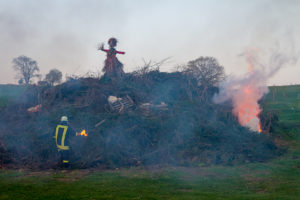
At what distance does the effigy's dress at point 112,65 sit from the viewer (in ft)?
51.8

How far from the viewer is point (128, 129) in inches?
459

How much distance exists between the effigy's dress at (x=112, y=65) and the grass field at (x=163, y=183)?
7.72 m

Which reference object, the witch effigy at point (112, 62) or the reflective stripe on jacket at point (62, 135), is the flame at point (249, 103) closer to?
the witch effigy at point (112, 62)

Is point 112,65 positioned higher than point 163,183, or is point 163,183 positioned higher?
point 112,65

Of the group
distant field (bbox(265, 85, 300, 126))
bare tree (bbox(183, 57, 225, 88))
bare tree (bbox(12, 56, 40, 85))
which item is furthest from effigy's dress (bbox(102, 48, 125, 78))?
bare tree (bbox(12, 56, 40, 85))

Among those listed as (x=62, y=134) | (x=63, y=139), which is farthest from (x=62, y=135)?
(x=63, y=139)

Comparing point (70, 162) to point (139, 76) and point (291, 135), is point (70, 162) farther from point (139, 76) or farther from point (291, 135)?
point (291, 135)

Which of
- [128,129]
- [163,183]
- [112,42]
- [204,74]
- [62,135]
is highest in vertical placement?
[112,42]

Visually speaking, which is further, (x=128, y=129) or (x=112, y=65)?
(x=112, y=65)

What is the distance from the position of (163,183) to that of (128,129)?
4.52m

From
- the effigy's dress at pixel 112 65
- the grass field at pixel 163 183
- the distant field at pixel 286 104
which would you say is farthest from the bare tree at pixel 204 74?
the grass field at pixel 163 183

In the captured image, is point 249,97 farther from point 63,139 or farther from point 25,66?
point 25,66

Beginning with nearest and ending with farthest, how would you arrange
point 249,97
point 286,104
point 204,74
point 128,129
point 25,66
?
1. point 128,129
2. point 249,97
3. point 204,74
4. point 286,104
5. point 25,66

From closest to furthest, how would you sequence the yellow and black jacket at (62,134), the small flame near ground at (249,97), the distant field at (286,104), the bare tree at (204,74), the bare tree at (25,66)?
the yellow and black jacket at (62,134)
the small flame near ground at (249,97)
the bare tree at (204,74)
the distant field at (286,104)
the bare tree at (25,66)
